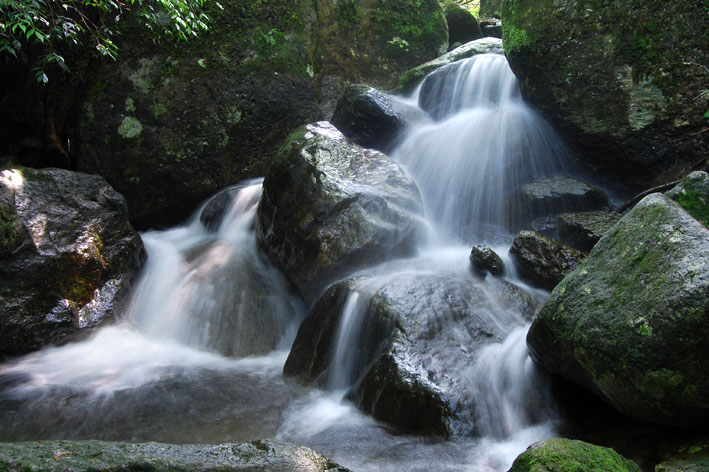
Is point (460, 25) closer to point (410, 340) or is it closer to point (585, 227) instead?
point (585, 227)

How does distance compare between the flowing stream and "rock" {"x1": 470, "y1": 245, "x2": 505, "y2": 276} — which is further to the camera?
"rock" {"x1": 470, "y1": 245, "x2": 505, "y2": 276}

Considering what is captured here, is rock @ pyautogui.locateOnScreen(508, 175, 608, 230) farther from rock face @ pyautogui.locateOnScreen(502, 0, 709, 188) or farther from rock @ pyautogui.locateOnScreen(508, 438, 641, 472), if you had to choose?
rock @ pyautogui.locateOnScreen(508, 438, 641, 472)

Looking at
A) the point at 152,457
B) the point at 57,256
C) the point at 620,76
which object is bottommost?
the point at 152,457

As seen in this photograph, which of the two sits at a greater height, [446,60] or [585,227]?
[446,60]

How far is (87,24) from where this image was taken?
21.3 ft

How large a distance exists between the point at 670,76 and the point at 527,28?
190 cm

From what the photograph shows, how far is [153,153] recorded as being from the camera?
6.84 m

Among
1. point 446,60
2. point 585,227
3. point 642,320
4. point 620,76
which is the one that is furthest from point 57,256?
point 446,60

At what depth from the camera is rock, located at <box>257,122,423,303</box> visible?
16.3 feet

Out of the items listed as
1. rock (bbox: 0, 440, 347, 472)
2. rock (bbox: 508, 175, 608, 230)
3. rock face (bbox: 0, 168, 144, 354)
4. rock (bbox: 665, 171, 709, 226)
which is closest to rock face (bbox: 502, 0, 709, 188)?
rock (bbox: 508, 175, 608, 230)

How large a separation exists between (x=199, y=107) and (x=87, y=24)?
1904mm

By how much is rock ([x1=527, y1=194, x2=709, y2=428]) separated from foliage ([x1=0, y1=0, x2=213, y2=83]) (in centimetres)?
576

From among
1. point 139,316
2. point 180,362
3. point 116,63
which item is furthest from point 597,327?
point 116,63

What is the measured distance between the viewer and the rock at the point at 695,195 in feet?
10.4
